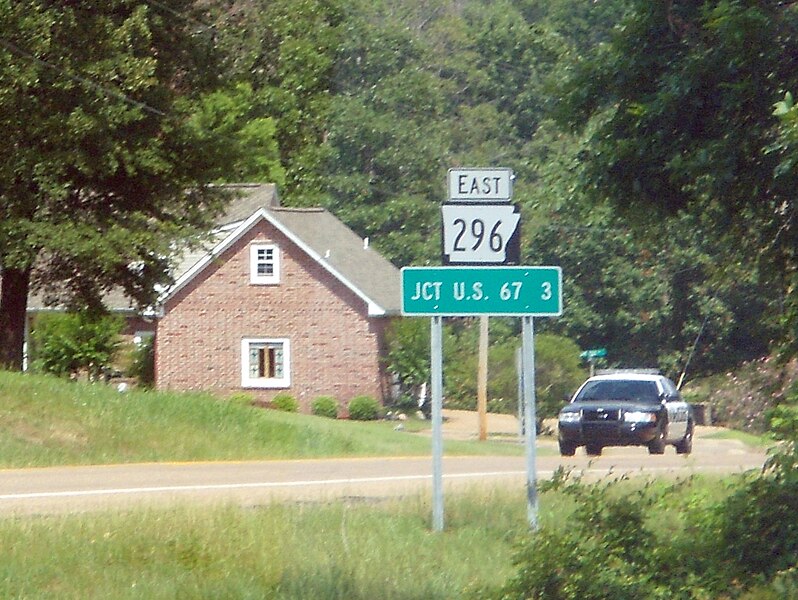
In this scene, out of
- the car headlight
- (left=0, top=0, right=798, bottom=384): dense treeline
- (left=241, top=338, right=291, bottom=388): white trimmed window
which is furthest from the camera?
(left=241, top=338, right=291, bottom=388): white trimmed window

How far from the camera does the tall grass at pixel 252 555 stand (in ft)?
30.2

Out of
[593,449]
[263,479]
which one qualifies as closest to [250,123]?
[593,449]

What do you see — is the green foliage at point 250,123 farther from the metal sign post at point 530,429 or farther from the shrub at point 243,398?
the metal sign post at point 530,429

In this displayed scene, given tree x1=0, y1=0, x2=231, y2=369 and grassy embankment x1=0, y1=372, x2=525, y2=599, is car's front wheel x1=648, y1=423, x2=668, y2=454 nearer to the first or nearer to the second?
tree x1=0, y1=0, x2=231, y2=369

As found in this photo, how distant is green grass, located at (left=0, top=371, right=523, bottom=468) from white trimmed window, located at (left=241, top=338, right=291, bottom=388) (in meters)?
15.7

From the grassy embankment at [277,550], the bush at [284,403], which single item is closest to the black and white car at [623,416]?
the grassy embankment at [277,550]

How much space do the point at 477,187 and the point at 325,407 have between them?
31.1m

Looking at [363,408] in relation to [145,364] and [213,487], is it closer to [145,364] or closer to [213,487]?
[145,364]

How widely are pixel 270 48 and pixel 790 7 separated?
22.8 m

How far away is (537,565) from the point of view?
8.36 meters

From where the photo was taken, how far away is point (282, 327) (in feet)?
145

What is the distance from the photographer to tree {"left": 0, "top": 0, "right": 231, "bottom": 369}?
26.3 m

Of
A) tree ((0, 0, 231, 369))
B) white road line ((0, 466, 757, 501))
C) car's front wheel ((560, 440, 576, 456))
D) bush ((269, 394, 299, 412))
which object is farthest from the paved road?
bush ((269, 394, 299, 412))

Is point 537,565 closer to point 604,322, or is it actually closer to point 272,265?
point 272,265
